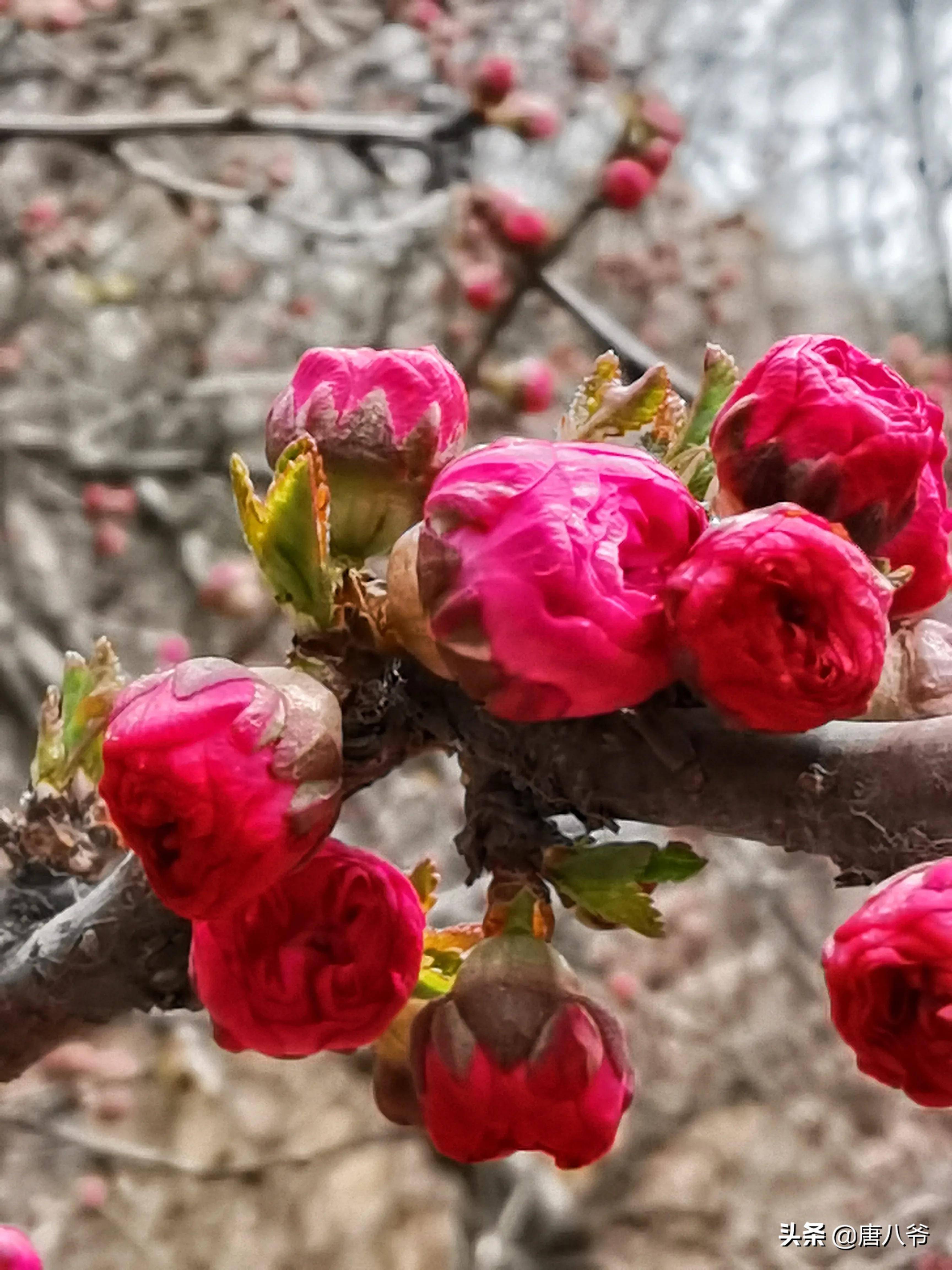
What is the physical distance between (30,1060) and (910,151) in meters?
1.96

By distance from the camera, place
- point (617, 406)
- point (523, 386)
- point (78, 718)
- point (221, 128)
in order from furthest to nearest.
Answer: point (523, 386)
point (221, 128)
point (78, 718)
point (617, 406)

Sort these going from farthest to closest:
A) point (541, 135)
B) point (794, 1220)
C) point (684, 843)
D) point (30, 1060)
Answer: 1. point (794, 1220)
2. point (541, 135)
3. point (30, 1060)
4. point (684, 843)

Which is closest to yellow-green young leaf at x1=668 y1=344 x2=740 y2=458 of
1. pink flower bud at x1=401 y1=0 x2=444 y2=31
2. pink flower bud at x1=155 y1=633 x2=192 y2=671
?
pink flower bud at x1=155 y1=633 x2=192 y2=671

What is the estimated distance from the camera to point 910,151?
6.36ft

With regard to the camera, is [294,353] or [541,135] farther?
[294,353]

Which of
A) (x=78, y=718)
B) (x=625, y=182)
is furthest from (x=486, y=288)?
(x=78, y=718)

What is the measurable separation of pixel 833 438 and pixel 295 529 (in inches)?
5.0

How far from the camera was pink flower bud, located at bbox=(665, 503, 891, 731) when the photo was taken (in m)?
0.23

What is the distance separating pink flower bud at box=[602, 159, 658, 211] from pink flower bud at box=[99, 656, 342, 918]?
3.46 ft

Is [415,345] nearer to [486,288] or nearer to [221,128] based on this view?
[486,288]

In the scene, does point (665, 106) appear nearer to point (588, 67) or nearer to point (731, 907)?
point (588, 67)

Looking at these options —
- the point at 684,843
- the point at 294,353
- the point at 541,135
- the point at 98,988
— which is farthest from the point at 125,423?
the point at 684,843

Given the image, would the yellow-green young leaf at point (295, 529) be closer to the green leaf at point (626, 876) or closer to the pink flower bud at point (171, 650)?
the green leaf at point (626, 876)

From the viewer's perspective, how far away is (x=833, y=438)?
272 mm
